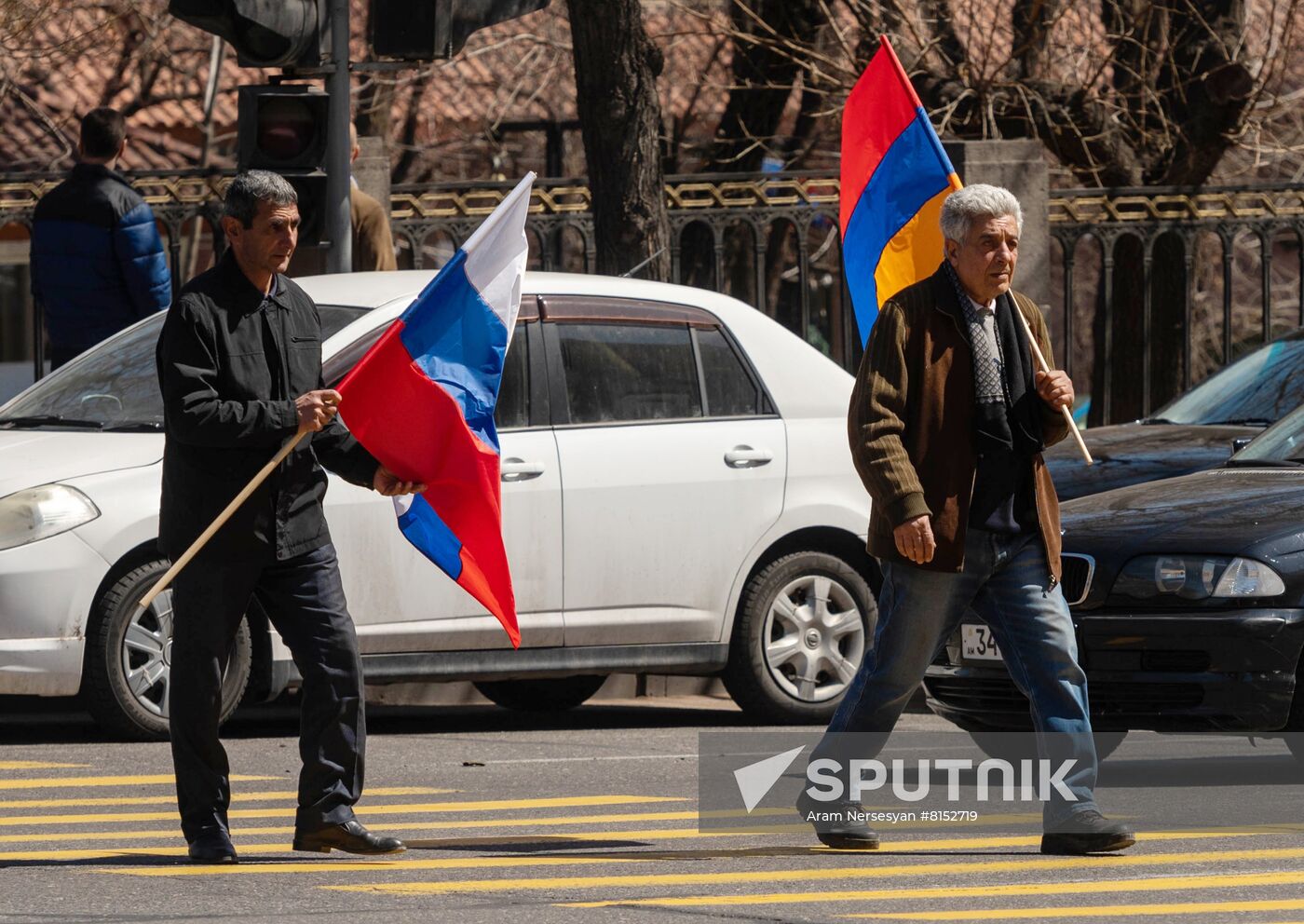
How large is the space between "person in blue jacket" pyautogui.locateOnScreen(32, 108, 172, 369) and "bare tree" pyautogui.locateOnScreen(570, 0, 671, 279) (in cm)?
280

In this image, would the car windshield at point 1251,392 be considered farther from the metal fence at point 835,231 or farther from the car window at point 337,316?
the car window at point 337,316

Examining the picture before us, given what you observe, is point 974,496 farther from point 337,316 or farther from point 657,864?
point 337,316

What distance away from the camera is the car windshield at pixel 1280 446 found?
925 centimetres

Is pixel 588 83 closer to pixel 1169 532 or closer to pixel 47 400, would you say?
pixel 47 400

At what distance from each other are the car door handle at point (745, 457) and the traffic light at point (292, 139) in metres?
1.97

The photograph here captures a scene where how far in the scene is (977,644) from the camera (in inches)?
325

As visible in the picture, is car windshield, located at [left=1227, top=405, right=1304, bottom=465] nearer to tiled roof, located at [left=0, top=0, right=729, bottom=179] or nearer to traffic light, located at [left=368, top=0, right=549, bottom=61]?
traffic light, located at [left=368, top=0, right=549, bottom=61]

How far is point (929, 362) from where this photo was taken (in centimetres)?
662

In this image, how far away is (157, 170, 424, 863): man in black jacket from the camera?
21.5ft

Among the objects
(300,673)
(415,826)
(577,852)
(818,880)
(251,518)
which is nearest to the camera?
(818,880)

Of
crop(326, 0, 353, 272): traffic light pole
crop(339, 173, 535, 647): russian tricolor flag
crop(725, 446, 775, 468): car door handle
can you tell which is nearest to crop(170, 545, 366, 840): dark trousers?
crop(339, 173, 535, 647): russian tricolor flag

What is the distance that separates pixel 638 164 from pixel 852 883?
7759mm

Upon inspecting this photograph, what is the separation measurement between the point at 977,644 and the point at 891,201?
4.73 feet

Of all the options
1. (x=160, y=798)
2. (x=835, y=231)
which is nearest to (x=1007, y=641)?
(x=160, y=798)
